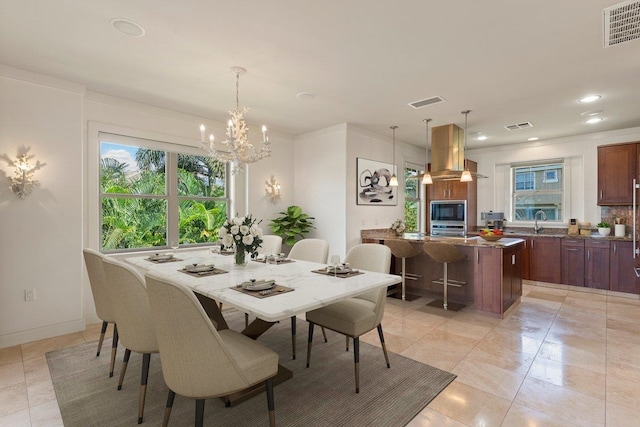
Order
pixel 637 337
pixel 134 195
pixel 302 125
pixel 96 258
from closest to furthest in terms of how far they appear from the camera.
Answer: pixel 96 258 → pixel 637 337 → pixel 134 195 → pixel 302 125

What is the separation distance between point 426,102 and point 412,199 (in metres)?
3.01

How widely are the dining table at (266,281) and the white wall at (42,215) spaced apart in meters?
1.02

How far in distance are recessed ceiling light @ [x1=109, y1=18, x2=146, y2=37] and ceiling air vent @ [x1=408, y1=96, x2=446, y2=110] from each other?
3.02 meters

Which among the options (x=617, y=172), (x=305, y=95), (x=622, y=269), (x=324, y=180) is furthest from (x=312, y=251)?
(x=617, y=172)

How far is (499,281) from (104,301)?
4.07 m

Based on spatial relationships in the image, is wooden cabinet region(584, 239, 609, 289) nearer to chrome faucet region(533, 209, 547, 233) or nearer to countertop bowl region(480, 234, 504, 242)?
chrome faucet region(533, 209, 547, 233)

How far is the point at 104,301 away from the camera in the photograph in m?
2.49

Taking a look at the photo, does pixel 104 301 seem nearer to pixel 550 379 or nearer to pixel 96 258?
pixel 96 258

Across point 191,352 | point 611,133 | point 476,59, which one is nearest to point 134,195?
point 191,352

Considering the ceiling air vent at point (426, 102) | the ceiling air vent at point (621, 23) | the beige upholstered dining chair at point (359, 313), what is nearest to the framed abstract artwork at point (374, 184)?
the ceiling air vent at point (426, 102)

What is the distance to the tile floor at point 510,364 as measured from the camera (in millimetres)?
2014

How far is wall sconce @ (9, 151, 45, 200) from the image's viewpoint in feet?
10.2

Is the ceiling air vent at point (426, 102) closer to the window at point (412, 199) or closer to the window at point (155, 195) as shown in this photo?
the window at point (412, 199)

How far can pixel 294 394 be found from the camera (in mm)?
2238
